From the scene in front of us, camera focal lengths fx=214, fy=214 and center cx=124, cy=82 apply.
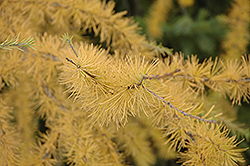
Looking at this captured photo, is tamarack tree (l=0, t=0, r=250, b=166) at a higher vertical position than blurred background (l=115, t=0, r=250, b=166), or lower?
lower

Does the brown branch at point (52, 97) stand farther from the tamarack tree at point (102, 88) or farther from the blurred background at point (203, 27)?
the blurred background at point (203, 27)

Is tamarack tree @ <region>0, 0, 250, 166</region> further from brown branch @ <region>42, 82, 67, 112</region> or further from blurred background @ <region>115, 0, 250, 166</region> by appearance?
blurred background @ <region>115, 0, 250, 166</region>

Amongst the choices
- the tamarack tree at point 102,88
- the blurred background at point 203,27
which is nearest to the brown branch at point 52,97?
the tamarack tree at point 102,88

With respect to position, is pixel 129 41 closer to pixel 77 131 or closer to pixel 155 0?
pixel 77 131

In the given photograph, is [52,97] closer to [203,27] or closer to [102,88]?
[102,88]

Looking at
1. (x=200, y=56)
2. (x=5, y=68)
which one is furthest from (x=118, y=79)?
(x=200, y=56)

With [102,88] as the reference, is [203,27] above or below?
above

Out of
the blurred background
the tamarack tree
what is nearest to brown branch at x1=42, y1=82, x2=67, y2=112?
the tamarack tree

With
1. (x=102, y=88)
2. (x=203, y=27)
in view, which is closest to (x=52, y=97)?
(x=102, y=88)
